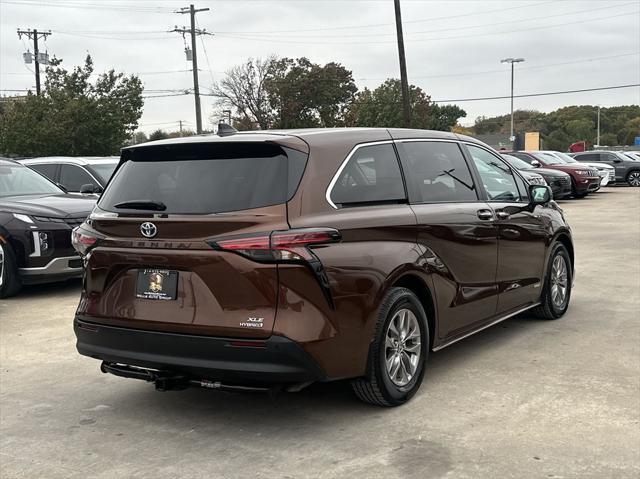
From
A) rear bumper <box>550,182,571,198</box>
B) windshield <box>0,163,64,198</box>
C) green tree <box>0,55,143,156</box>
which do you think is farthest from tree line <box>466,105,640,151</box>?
windshield <box>0,163,64,198</box>

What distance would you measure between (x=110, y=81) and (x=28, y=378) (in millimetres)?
32779

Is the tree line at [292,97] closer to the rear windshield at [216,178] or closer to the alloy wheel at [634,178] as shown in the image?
the alloy wheel at [634,178]

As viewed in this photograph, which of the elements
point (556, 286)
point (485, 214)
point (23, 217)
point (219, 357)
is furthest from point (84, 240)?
point (556, 286)

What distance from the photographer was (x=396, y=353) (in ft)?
14.2

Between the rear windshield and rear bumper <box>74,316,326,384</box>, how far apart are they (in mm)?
733

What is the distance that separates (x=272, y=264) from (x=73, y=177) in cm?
936

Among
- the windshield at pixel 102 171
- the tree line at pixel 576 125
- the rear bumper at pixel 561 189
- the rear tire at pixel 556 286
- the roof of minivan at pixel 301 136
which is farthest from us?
the tree line at pixel 576 125

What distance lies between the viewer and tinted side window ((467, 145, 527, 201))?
5604 mm

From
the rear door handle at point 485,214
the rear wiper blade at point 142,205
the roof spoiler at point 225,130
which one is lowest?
the rear door handle at point 485,214

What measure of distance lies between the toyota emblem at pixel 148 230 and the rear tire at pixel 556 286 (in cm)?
393

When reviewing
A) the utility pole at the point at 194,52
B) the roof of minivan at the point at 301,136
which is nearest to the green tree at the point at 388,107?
the utility pole at the point at 194,52

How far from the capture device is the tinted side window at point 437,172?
4758 mm

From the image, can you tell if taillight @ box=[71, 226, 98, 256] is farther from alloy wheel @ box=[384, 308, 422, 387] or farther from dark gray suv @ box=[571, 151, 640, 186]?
dark gray suv @ box=[571, 151, 640, 186]

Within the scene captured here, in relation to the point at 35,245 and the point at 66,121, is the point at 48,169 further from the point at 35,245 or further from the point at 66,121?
the point at 66,121
